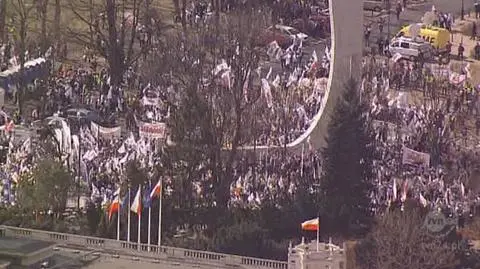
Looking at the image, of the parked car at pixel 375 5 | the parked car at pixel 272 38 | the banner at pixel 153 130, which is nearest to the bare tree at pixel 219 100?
the parked car at pixel 272 38

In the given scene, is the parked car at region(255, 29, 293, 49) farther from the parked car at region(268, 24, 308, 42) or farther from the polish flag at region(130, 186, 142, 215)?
the polish flag at region(130, 186, 142, 215)

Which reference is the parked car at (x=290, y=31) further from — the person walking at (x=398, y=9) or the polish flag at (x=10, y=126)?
the polish flag at (x=10, y=126)

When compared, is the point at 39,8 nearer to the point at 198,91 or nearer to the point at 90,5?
the point at 90,5

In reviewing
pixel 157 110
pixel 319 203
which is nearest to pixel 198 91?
pixel 157 110

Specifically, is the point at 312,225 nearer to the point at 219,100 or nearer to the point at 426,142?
the point at 426,142

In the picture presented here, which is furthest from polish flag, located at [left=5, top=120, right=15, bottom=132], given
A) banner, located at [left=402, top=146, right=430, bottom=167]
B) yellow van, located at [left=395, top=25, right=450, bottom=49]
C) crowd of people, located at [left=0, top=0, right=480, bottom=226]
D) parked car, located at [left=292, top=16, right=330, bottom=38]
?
yellow van, located at [left=395, top=25, right=450, bottom=49]

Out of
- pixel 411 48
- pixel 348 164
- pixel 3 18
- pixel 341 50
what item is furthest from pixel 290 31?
pixel 3 18
